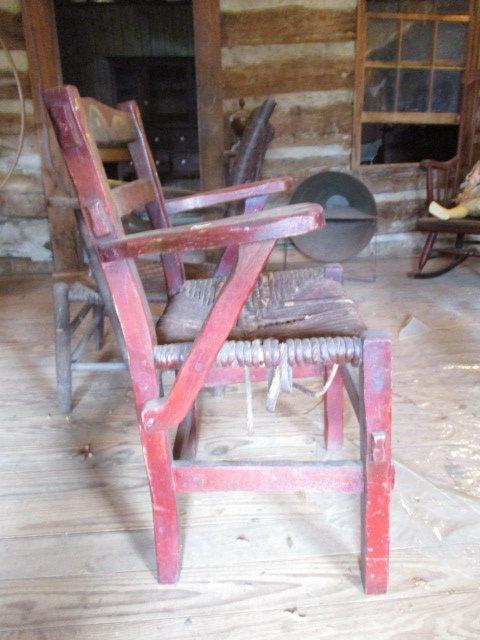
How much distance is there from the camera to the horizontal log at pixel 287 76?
310cm

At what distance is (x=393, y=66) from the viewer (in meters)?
3.25

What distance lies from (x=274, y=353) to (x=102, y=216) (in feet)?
1.15

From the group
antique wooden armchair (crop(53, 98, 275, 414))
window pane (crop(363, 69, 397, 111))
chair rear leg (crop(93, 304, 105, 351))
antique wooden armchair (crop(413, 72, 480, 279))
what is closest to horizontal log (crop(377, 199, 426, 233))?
antique wooden armchair (crop(413, 72, 480, 279))

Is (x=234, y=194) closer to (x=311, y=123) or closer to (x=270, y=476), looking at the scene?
(x=270, y=476)

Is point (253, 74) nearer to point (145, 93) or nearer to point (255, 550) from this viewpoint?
point (255, 550)

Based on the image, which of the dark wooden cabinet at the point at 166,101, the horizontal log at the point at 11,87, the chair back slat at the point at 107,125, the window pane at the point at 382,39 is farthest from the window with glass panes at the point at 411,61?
the dark wooden cabinet at the point at 166,101

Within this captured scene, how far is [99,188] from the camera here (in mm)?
790

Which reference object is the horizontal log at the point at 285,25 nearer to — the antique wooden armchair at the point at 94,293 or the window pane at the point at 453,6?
the window pane at the point at 453,6

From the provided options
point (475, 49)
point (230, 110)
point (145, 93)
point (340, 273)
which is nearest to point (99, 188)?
point (340, 273)

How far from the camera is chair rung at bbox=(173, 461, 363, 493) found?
0.92 meters

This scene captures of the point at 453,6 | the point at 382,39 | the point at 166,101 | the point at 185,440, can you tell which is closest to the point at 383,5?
the point at 382,39

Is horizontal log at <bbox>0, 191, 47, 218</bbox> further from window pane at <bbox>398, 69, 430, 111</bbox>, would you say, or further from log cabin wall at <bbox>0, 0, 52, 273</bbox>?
window pane at <bbox>398, 69, 430, 111</bbox>

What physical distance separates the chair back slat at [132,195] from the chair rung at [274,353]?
27 cm

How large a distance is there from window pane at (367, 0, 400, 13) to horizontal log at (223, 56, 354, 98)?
367 millimetres
